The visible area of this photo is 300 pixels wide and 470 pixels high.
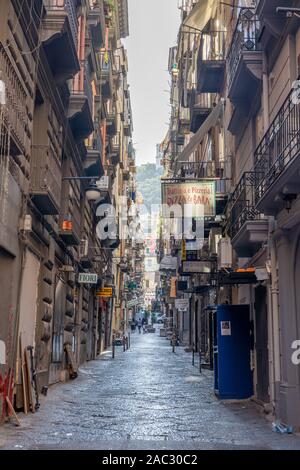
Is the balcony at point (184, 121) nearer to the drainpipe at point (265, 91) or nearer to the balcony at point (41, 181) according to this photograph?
the drainpipe at point (265, 91)

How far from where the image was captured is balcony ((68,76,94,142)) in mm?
16859

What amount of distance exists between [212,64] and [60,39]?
27.3 ft

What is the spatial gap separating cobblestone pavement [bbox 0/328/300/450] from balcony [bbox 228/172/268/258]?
3.72 metres

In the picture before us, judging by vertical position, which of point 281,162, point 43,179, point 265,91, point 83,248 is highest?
point 265,91

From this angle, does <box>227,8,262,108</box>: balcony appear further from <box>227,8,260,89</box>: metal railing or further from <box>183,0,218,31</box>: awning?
<box>183,0,218,31</box>: awning

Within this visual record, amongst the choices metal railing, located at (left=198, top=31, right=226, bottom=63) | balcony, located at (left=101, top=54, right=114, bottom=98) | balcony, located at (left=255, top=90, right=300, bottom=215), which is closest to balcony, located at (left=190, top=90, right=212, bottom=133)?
metal railing, located at (left=198, top=31, right=226, bottom=63)

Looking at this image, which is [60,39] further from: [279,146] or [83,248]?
[83,248]

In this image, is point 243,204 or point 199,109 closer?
point 243,204

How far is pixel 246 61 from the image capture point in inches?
517

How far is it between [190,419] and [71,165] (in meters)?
10.5

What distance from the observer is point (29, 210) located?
1201cm

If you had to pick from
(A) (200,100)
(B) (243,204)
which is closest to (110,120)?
(A) (200,100)

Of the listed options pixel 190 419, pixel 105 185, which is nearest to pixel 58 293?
pixel 190 419

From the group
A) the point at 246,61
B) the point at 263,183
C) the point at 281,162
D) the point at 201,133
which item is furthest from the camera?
the point at 201,133
